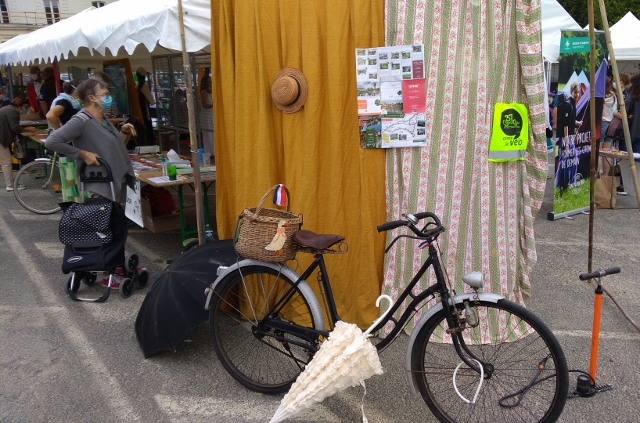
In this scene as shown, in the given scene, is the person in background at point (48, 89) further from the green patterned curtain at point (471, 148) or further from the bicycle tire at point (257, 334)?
the green patterned curtain at point (471, 148)

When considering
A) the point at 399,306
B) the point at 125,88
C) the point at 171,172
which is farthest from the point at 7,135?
the point at 399,306

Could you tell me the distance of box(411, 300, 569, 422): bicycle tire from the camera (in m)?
2.65

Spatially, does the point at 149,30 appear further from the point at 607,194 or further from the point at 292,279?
the point at 607,194

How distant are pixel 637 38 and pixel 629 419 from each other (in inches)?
496

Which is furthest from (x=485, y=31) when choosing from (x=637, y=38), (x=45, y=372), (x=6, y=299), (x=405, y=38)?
(x=637, y=38)

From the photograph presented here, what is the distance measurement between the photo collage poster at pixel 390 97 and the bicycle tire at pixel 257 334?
3.82 feet

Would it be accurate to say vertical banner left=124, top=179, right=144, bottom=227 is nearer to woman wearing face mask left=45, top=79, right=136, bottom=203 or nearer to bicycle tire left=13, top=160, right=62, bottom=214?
woman wearing face mask left=45, top=79, right=136, bottom=203

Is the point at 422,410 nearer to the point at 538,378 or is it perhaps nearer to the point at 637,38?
the point at 538,378

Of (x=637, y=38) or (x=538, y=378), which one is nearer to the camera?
(x=538, y=378)

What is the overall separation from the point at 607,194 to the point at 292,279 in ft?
20.8

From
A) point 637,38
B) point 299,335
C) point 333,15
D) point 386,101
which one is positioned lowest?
point 299,335

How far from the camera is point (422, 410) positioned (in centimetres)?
310

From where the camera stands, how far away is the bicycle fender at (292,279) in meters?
3.06

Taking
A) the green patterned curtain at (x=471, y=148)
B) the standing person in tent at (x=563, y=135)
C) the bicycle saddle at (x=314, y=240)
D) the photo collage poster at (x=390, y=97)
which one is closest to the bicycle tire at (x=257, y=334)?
the bicycle saddle at (x=314, y=240)
